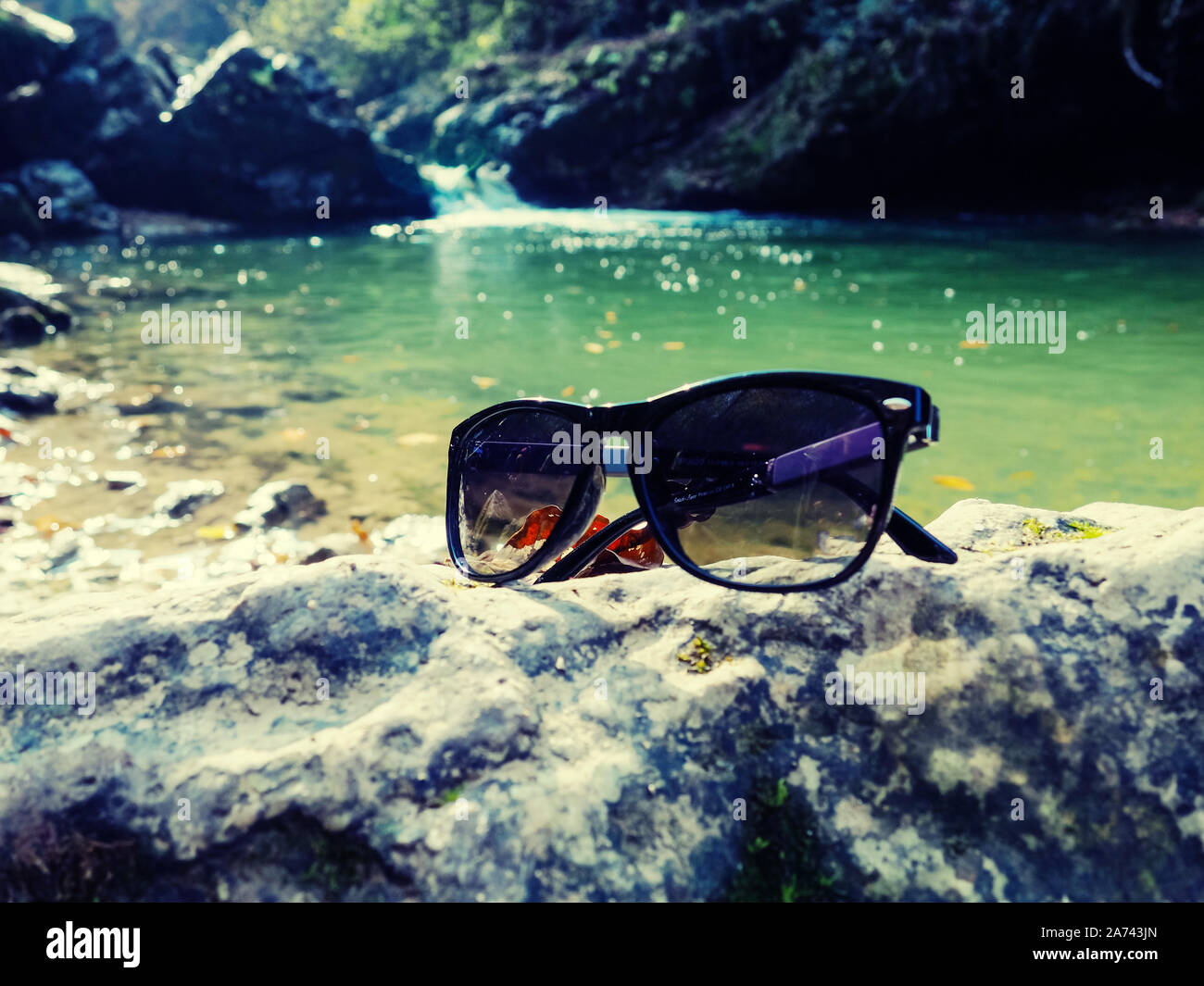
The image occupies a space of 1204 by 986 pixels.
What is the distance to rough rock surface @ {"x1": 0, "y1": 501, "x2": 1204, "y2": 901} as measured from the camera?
3.09 ft

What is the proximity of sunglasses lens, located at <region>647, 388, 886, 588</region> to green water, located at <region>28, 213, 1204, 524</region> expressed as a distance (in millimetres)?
2539

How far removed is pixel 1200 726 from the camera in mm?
985

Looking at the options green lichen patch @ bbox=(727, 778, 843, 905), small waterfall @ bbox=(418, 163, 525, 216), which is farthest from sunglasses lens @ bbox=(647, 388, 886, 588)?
small waterfall @ bbox=(418, 163, 525, 216)

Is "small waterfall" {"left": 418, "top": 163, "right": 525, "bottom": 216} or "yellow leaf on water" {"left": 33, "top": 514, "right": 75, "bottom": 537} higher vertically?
"small waterfall" {"left": 418, "top": 163, "right": 525, "bottom": 216}

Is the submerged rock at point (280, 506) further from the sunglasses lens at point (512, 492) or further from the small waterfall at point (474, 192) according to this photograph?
the small waterfall at point (474, 192)

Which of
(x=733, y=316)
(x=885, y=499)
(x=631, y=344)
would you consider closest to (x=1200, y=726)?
(x=885, y=499)

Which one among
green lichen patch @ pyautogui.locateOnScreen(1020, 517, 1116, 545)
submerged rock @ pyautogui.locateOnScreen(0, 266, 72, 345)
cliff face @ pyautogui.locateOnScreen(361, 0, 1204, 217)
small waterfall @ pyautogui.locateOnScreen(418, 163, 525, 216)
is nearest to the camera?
green lichen patch @ pyautogui.locateOnScreen(1020, 517, 1116, 545)

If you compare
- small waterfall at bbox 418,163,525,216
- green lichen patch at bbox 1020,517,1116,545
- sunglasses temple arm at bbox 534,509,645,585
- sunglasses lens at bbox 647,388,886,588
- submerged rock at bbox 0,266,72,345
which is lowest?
sunglasses temple arm at bbox 534,509,645,585

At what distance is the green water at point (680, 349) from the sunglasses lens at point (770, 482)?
100.0 inches

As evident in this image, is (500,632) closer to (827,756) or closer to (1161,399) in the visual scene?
(827,756)

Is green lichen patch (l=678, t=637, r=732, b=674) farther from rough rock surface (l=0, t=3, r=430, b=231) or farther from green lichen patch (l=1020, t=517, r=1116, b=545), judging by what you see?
rough rock surface (l=0, t=3, r=430, b=231)

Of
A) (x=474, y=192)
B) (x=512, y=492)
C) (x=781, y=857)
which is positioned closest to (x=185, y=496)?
(x=512, y=492)
